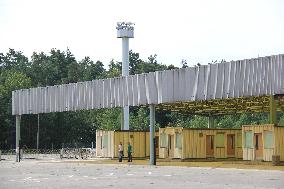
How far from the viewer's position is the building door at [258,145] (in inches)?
1454

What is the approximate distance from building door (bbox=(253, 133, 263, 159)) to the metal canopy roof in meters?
2.32

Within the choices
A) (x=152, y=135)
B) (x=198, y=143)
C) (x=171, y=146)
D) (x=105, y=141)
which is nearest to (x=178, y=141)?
(x=171, y=146)

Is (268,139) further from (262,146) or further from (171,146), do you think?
(171,146)

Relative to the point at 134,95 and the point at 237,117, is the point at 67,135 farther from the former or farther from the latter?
the point at 134,95

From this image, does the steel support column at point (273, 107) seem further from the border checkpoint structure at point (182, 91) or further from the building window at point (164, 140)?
the building window at point (164, 140)

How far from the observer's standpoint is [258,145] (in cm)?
3722

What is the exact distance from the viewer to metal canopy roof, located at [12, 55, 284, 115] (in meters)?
31.7

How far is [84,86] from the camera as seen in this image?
1790 inches

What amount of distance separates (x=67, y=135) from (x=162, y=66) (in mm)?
31547

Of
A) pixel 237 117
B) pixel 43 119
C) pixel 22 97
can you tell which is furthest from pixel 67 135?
pixel 22 97

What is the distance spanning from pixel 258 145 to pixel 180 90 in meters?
5.90

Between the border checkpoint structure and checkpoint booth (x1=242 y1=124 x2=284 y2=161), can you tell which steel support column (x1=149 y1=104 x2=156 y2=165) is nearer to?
the border checkpoint structure

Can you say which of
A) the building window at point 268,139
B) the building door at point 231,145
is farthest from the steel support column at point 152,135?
the building door at point 231,145

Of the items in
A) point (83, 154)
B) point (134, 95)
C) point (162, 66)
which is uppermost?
point (162, 66)
